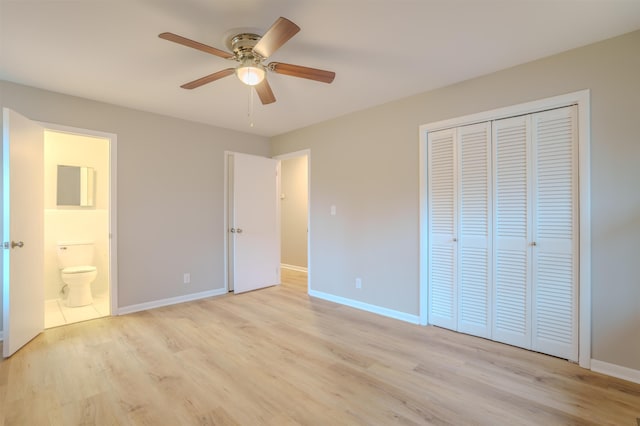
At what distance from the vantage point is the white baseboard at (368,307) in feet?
10.9

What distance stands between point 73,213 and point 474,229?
5178 millimetres

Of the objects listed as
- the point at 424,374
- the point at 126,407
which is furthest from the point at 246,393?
the point at 424,374

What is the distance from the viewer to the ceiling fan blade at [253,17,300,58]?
5.34ft

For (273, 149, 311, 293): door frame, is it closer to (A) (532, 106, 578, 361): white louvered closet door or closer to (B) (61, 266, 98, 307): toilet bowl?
(A) (532, 106, 578, 361): white louvered closet door

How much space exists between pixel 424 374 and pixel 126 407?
2029 mm

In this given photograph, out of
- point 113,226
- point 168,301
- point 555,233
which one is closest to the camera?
point 555,233

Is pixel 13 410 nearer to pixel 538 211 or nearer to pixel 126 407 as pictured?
pixel 126 407

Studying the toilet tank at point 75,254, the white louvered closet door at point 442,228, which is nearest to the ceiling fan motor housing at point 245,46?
the white louvered closet door at point 442,228

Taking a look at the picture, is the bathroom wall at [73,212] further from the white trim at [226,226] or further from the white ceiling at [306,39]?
the white trim at [226,226]

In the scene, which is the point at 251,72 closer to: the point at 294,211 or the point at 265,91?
the point at 265,91

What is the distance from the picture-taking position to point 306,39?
7.20 feet

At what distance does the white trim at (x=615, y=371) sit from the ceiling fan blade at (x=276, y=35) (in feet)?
10.4

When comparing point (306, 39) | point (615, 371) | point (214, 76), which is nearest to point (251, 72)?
point (214, 76)

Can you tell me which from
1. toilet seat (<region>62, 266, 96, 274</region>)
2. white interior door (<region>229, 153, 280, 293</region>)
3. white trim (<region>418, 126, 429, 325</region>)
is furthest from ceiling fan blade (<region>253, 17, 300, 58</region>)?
toilet seat (<region>62, 266, 96, 274</region>)
